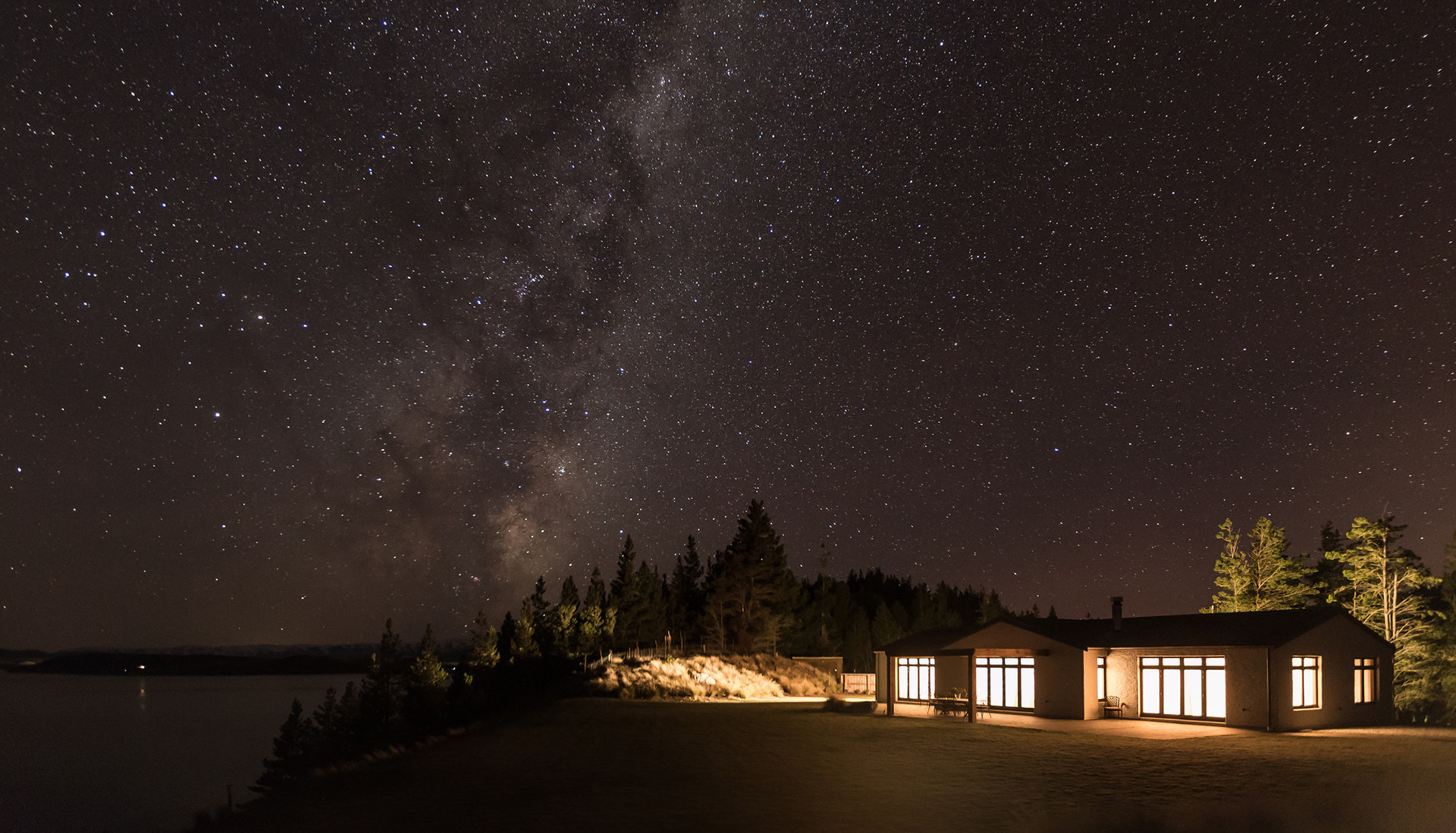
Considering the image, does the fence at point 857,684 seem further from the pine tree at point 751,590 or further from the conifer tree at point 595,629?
the conifer tree at point 595,629

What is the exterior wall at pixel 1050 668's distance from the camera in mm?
26031

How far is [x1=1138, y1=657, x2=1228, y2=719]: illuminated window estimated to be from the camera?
2422 centimetres

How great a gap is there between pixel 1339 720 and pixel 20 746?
9559 cm

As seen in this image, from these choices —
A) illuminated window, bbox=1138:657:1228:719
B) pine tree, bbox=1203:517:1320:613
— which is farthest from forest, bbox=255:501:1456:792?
illuminated window, bbox=1138:657:1228:719

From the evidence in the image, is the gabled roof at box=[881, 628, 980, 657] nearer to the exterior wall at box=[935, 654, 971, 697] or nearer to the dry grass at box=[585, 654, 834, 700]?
the exterior wall at box=[935, 654, 971, 697]

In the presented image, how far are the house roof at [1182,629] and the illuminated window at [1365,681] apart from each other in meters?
0.89

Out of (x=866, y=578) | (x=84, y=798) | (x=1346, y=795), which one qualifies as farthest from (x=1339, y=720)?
(x=866, y=578)

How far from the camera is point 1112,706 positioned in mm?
26094

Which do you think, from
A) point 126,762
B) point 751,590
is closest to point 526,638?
point 751,590

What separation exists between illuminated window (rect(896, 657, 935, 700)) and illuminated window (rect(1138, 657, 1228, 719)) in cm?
736

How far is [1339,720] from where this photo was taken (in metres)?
24.8

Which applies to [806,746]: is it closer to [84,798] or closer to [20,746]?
[84,798]

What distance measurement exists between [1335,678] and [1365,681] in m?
1.88

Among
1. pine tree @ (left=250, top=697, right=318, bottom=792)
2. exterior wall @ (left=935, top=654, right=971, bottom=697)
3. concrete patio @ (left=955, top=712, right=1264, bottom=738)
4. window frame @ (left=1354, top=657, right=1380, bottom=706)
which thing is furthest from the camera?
pine tree @ (left=250, top=697, right=318, bottom=792)
